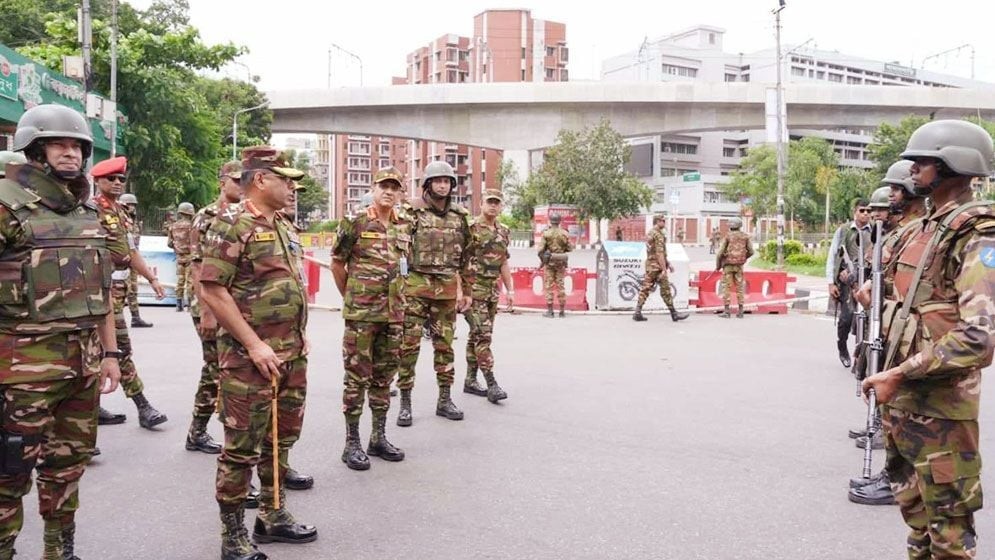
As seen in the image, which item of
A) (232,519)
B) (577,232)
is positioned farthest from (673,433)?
(577,232)

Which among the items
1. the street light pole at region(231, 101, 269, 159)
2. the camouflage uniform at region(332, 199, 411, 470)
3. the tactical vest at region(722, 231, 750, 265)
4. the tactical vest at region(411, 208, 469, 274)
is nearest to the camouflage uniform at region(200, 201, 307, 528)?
the camouflage uniform at region(332, 199, 411, 470)

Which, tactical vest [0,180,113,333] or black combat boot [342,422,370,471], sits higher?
tactical vest [0,180,113,333]

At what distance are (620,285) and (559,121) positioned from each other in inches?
1207

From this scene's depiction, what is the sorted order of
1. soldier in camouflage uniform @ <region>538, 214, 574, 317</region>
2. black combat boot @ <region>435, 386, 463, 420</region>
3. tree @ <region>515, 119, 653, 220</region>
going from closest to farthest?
black combat boot @ <region>435, 386, 463, 420</region> → soldier in camouflage uniform @ <region>538, 214, 574, 317</region> → tree @ <region>515, 119, 653, 220</region>

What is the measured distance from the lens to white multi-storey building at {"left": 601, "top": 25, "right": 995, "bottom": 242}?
76.4 meters

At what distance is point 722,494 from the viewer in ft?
16.3

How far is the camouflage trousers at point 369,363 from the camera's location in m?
5.41

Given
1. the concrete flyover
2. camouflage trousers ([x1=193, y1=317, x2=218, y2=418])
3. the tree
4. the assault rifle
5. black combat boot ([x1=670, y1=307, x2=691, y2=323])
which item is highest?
the concrete flyover

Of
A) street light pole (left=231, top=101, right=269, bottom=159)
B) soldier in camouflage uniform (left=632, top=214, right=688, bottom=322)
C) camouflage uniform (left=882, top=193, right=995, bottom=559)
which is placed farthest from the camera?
street light pole (left=231, top=101, right=269, bottom=159)

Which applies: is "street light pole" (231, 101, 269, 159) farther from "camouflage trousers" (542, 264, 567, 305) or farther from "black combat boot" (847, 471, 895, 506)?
"black combat boot" (847, 471, 895, 506)

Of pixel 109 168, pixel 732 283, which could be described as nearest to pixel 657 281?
pixel 732 283

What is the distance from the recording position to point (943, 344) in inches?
118

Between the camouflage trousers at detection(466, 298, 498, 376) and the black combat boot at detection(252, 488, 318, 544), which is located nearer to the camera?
the black combat boot at detection(252, 488, 318, 544)

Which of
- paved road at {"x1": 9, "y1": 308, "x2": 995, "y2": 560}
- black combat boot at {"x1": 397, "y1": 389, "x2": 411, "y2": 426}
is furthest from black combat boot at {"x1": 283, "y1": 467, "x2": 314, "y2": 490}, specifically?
black combat boot at {"x1": 397, "y1": 389, "x2": 411, "y2": 426}
